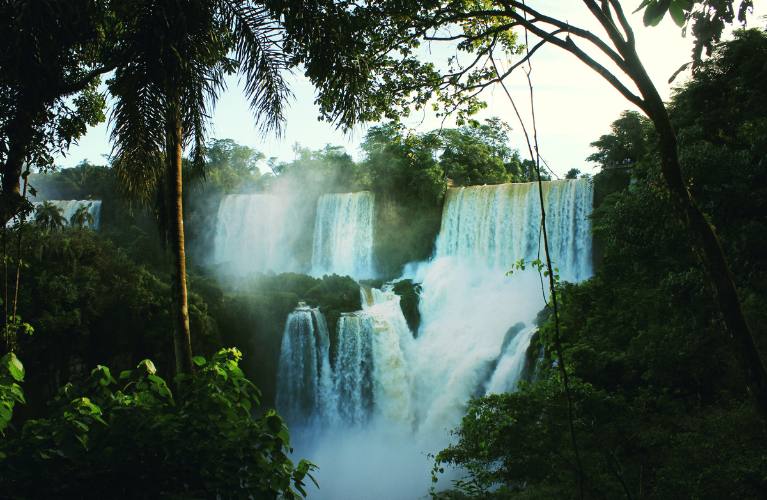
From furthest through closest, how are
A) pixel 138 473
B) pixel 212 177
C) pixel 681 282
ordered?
pixel 212 177 → pixel 681 282 → pixel 138 473

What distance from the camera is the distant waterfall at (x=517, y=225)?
18.5 m

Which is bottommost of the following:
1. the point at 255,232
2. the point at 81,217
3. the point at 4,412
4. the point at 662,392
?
the point at 662,392

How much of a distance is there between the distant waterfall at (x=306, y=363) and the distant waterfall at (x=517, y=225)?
8.98 metres

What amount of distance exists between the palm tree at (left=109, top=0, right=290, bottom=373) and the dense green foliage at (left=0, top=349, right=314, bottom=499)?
2.47 metres

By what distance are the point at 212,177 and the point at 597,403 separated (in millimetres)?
30314

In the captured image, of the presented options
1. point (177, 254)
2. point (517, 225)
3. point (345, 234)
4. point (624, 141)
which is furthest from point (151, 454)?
point (624, 141)

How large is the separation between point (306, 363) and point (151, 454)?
15.9 m

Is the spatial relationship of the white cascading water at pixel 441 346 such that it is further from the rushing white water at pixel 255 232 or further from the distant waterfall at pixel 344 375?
the rushing white water at pixel 255 232

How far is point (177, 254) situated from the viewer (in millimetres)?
4699

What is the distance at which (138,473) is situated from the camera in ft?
6.23

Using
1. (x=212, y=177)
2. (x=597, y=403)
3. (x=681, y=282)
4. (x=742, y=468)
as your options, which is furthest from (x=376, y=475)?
(x=212, y=177)

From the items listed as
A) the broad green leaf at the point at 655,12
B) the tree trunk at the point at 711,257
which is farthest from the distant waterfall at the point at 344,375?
the broad green leaf at the point at 655,12

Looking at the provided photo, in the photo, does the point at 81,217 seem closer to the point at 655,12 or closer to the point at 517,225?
the point at 517,225

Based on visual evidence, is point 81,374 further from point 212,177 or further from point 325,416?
point 212,177
